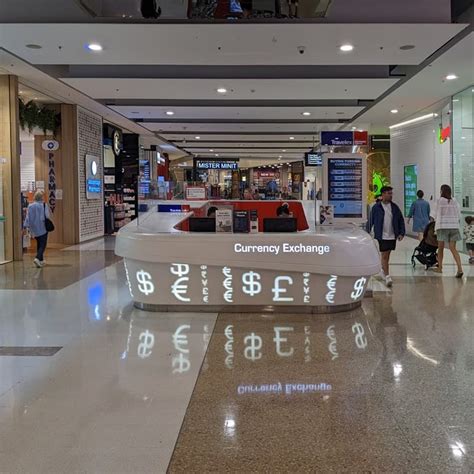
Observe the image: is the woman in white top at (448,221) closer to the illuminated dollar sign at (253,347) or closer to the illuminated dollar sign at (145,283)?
the illuminated dollar sign at (253,347)

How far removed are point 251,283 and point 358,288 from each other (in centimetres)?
131

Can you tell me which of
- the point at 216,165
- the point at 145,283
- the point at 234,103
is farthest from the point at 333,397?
the point at 216,165

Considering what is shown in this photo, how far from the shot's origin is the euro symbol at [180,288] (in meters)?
6.08

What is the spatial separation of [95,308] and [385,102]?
31.9 feet

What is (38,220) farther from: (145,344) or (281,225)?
(145,344)

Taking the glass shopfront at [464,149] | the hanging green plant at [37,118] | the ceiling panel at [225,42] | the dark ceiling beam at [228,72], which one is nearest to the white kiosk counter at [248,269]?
the ceiling panel at [225,42]

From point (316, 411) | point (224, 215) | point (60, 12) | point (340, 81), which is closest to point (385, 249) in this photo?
point (224, 215)

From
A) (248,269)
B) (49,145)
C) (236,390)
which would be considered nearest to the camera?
(236,390)

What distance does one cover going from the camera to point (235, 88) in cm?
1175

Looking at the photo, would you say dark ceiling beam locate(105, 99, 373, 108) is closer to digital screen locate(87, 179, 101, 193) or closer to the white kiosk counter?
digital screen locate(87, 179, 101, 193)

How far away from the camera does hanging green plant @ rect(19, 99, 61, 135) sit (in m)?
12.8

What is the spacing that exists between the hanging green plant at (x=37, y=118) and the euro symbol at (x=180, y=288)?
8645mm

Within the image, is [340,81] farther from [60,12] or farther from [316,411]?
[316,411]

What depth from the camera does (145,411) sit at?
3395 millimetres
